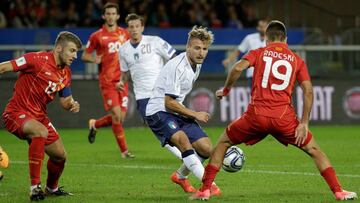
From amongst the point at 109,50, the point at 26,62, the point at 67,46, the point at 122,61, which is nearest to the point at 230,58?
the point at 109,50

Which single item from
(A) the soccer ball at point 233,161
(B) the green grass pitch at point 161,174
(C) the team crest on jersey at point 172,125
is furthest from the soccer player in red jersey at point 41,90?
(A) the soccer ball at point 233,161

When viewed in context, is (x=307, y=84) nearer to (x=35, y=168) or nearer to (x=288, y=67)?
(x=288, y=67)

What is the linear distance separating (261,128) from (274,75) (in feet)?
1.86

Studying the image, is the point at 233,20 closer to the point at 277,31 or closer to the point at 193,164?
the point at 193,164

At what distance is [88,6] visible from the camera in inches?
968

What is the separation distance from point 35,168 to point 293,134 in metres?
2.70

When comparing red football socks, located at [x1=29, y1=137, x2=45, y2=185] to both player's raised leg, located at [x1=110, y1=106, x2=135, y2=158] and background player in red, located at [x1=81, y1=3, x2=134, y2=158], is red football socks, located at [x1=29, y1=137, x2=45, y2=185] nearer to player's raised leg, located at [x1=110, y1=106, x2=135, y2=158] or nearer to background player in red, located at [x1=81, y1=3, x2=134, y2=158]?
player's raised leg, located at [x1=110, y1=106, x2=135, y2=158]

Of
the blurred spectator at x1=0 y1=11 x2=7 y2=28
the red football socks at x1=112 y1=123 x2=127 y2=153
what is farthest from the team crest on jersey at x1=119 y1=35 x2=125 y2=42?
the blurred spectator at x1=0 y1=11 x2=7 y2=28

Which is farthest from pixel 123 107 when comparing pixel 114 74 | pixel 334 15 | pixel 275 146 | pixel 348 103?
pixel 334 15

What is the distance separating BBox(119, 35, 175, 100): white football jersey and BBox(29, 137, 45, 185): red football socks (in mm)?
4691

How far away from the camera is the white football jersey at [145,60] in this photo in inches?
559

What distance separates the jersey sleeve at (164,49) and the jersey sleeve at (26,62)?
4.43 meters

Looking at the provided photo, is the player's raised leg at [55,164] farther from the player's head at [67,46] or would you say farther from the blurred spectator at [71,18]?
the blurred spectator at [71,18]

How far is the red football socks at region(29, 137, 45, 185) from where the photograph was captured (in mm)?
9500
